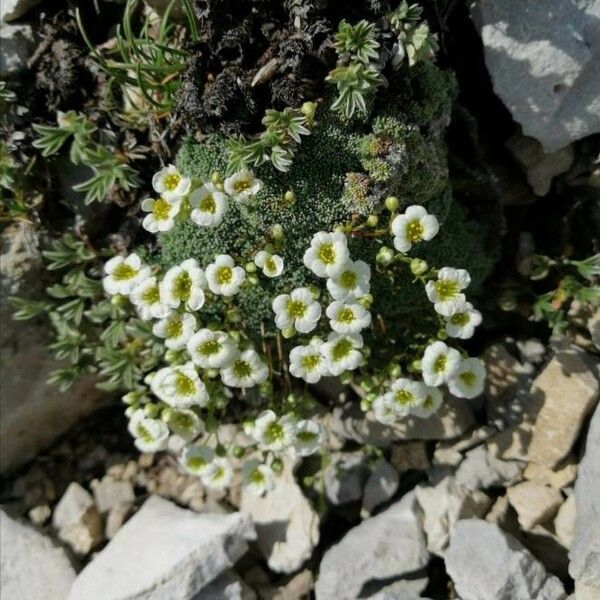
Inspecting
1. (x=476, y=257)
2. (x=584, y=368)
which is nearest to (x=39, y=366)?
(x=476, y=257)

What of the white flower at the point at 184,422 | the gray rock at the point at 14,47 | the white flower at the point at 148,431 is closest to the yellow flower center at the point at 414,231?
the white flower at the point at 184,422

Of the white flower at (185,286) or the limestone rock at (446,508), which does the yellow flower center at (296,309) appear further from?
the limestone rock at (446,508)

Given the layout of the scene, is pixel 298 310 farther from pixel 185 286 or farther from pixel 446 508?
pixel 446 508

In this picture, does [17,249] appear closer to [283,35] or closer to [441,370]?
[283,35]

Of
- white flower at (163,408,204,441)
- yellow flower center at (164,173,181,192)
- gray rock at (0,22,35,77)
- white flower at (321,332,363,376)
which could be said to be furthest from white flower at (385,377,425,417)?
gray rock at (0,22,35,77)

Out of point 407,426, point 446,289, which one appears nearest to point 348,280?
point 446,289

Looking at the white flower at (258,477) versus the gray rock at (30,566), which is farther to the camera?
the gray rock at (30,566)

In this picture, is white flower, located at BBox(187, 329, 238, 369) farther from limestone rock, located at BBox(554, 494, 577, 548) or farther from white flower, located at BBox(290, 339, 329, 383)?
limestone rock, located at BBox(554, 494, 577, 548)
